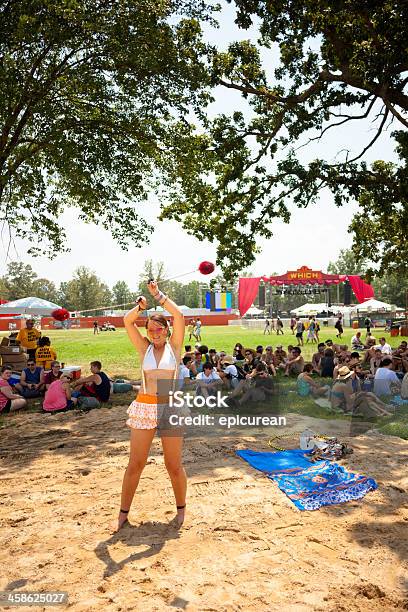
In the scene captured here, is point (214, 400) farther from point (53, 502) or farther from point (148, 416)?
point (148, 416)

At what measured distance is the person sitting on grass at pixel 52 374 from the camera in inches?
422

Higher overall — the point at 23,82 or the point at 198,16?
the point at 198,16

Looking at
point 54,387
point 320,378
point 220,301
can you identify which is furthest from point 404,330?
point 54,387

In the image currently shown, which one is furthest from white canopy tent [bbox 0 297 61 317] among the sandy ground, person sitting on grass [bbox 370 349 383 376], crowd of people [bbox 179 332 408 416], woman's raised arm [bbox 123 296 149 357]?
woman's raised arm [bbox 123 296 149 357]

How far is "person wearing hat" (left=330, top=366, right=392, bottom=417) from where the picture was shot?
355 inches

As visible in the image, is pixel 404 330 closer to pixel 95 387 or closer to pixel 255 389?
pixel 255 389

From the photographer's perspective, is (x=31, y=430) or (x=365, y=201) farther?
(x=365, y=201)

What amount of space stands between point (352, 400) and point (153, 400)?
620 cm

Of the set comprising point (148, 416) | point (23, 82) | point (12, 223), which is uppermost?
point (23, 82)

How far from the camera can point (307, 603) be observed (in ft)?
10.4

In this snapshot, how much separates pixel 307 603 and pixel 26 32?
11.4 m

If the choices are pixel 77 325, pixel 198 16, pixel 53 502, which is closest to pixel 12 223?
pixel 198 16

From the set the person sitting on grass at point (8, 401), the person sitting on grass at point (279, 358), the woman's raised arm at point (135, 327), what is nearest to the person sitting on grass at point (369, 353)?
the person sitting on grass at point (279, 358)

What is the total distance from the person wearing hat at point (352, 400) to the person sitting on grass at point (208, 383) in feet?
8.60
